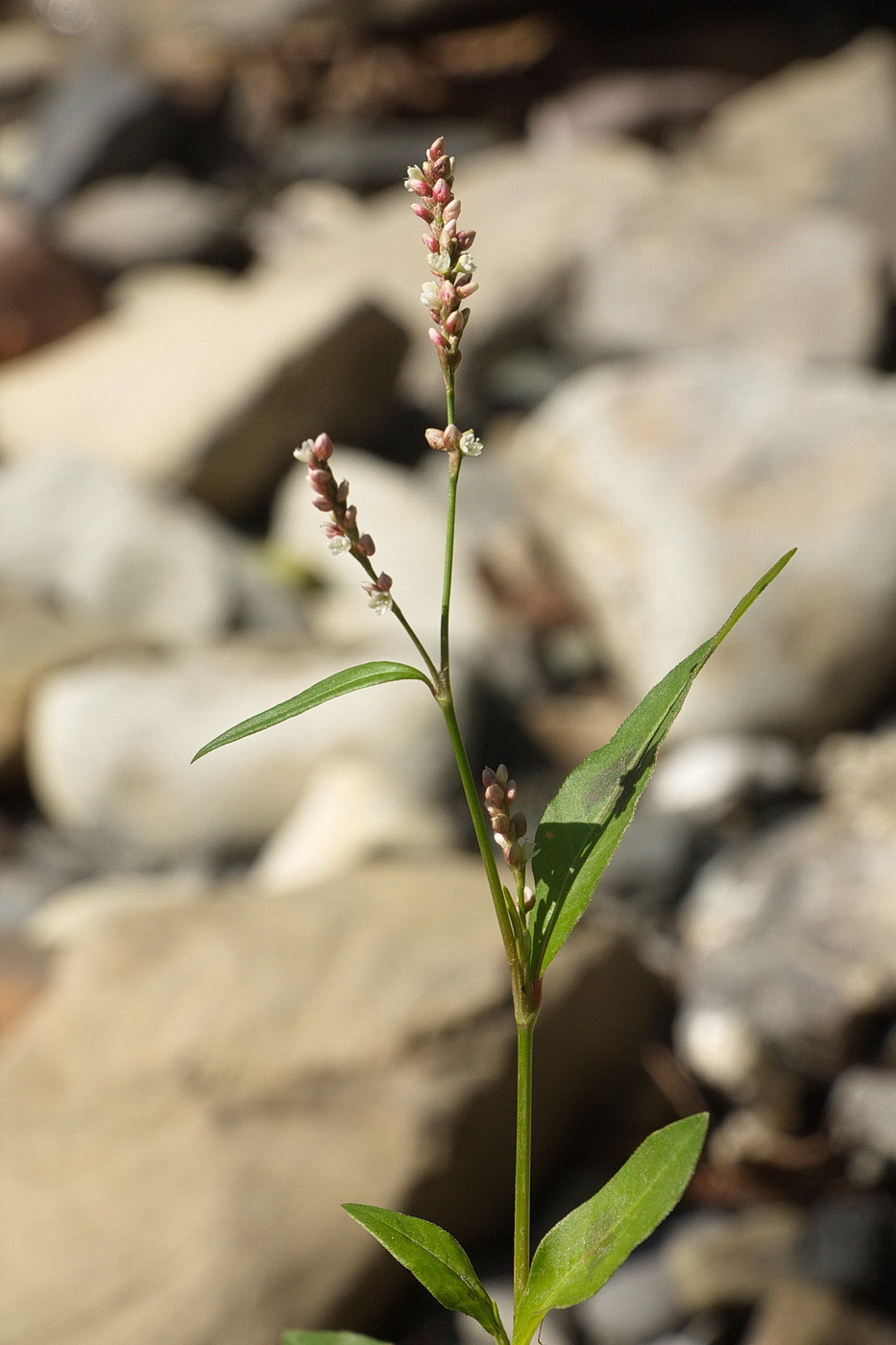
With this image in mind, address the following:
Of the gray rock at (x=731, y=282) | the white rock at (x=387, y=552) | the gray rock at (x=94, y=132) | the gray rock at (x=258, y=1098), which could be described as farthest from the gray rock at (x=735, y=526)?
the gray rock at (x=94, y=132)

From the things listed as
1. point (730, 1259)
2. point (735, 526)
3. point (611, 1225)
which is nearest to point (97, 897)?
point (730, 1259)

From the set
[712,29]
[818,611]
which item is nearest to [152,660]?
[818,611]

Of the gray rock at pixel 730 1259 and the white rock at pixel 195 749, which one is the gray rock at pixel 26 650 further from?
the gray rock at pixel 730 1259

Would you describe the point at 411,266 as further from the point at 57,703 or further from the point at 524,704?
the point at 57,703

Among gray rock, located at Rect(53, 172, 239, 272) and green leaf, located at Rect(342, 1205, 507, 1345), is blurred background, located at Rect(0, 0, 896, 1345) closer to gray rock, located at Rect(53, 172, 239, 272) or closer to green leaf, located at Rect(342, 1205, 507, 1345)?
gray rock, located at Rect(53, 172, 239, 272)

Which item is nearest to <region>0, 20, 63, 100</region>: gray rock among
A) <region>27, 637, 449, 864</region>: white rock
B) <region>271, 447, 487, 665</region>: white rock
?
<region>271, 447, 487, 665</region>: white rock

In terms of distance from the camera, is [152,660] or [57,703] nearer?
[57,703]
